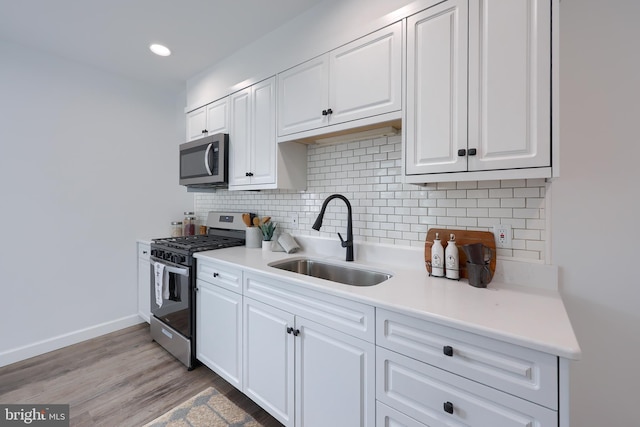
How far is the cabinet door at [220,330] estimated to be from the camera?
5.94ft

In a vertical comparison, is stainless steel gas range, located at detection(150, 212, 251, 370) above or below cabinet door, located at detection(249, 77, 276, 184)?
below

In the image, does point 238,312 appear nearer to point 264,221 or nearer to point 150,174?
point 264,221

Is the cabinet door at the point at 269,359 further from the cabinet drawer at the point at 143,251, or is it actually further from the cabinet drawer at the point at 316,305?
the cabinet drawer at the point at 143,251

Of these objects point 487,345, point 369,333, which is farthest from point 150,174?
point 487,345

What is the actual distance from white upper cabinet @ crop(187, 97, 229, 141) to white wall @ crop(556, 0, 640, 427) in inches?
91.5

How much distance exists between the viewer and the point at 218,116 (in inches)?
98.7

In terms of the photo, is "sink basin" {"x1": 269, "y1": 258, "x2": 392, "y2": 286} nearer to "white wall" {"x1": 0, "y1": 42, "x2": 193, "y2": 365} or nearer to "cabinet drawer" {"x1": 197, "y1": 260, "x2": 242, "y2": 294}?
"cabinet drawer" {"x1": 197, "y1": 260, "x2": 242, "y2": 294}

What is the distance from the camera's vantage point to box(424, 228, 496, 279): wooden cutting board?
1403mm

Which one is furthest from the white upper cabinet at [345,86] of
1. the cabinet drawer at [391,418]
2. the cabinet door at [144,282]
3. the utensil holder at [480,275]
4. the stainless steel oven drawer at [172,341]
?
the cabinet door at [144,282]

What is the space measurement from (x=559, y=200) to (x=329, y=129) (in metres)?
1.25

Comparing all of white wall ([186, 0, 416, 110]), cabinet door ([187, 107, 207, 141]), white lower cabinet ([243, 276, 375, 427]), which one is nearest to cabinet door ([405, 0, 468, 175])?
white wall ([186, 0, 416, 110])

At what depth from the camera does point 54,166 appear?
2.53m

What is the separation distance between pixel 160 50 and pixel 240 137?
1.14 metres

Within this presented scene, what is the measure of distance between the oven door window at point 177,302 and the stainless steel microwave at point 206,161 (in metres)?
0.84
